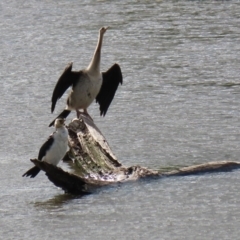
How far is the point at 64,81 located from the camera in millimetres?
12164

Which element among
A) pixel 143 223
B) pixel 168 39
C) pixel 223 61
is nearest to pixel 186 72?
pixel 223 61

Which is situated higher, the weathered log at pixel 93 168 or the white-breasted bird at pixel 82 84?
the white-breasted bird at pixel 82 84

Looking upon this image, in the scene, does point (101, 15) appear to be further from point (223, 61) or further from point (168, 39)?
point (223, 61)

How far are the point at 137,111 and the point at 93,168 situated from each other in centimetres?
313

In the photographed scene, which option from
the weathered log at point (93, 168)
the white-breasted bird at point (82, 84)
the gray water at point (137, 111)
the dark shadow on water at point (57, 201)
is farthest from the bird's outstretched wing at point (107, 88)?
the dark shadow on water at point (57, 201)

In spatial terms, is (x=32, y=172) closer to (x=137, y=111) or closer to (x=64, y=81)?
(x=64, y=81)

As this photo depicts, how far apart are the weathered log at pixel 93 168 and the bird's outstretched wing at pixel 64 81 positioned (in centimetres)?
53

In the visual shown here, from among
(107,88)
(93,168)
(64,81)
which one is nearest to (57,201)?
(93,168)

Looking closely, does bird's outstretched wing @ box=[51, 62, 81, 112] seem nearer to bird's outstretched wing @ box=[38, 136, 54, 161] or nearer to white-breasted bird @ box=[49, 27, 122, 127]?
white-breasted bird @ box=[49, 27, 122, 127]

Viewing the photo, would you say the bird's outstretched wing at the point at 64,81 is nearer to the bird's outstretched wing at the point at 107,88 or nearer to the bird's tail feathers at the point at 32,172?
the bird's outstretched wing at the point at 107,88

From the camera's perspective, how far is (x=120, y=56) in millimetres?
17391

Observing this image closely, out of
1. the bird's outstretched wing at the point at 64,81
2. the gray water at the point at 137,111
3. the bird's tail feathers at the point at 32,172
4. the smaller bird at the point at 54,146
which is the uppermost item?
the bird's outstretched wing at the point at 64,81

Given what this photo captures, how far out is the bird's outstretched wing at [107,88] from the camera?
12.6 meters

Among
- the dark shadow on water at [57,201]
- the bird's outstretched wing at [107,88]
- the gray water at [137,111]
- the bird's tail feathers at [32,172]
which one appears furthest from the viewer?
the bird's outstretched wing at [107,88]
